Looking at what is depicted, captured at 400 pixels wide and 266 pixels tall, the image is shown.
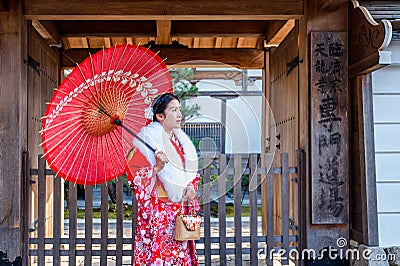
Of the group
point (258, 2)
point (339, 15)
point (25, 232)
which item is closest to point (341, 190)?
point (339, 15)

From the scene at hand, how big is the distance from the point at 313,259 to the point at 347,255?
0.98 feet

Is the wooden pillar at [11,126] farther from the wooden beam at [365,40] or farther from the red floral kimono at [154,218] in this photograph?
the wooden beam at [365,40]

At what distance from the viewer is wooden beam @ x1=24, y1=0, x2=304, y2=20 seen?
427cm

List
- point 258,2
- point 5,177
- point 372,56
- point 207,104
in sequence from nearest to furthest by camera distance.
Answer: point 207,104
point 372,56
point 5,177
point 258,2

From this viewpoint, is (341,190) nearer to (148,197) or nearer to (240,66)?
(148,197)

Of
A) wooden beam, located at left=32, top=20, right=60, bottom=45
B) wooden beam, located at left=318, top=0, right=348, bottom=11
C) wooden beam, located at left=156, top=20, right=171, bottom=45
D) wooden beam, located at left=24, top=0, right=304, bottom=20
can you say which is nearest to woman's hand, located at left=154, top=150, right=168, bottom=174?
wooden beam, located at left=24, top=0, right=304, bottom=20

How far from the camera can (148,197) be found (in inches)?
131

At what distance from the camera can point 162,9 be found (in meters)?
4.32

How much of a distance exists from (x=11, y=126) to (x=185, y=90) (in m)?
1.45

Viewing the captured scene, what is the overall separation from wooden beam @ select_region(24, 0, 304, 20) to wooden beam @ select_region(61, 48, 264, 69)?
2.32m

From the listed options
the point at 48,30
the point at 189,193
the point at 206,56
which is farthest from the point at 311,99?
the point at 48,30

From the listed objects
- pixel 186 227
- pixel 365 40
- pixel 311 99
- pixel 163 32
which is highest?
pixel 163 32

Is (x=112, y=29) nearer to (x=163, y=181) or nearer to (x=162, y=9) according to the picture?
(x=162, y=9)

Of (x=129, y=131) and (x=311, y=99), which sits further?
(x=311, y=99)
